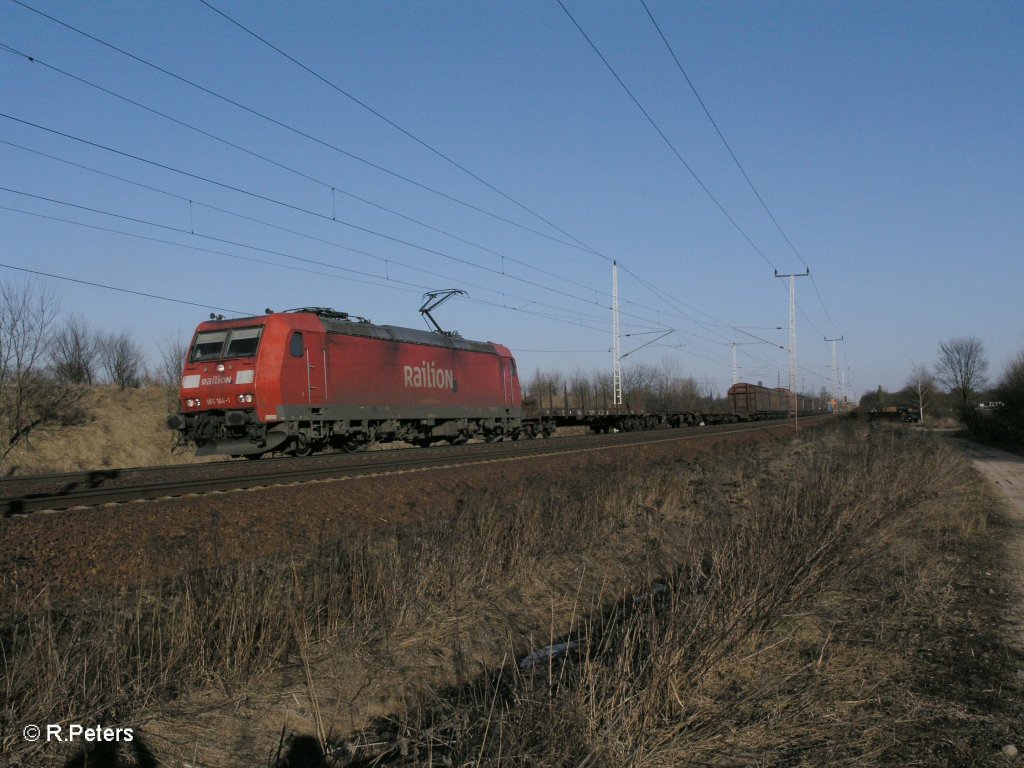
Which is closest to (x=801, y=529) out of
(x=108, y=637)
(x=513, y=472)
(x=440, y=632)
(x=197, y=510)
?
(x=440, y=632)

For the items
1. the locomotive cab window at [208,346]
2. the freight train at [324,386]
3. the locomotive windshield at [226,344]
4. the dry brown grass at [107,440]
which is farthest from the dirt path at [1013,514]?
the dry brown grass at [107,440]

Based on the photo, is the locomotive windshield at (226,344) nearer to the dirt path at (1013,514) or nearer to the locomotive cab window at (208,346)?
the locomotive cab window at (208,346)

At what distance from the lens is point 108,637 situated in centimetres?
507

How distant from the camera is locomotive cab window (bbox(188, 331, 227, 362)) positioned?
63.0 feet

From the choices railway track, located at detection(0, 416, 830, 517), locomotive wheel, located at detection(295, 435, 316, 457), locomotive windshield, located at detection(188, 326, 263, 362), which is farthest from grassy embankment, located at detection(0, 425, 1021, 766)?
locomotive wheel, located at detection(295, 435, 316, 457)

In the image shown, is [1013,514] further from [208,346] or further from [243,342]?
[208,346]

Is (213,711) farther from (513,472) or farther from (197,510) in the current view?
(513,472)

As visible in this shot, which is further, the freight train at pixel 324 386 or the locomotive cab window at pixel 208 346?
the locomotive cab window at pixel 208 346

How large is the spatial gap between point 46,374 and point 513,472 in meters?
26.3

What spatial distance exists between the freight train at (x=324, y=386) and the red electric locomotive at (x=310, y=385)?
0.03 meters

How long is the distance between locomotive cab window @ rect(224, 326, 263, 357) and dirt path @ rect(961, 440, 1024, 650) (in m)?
15.5

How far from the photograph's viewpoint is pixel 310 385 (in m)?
19.4

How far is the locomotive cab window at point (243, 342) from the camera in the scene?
18597 millimetres

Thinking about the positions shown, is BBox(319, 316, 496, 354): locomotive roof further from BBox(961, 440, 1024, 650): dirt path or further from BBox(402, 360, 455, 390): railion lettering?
BBox(961, 440, 1024, 650): dirt path
